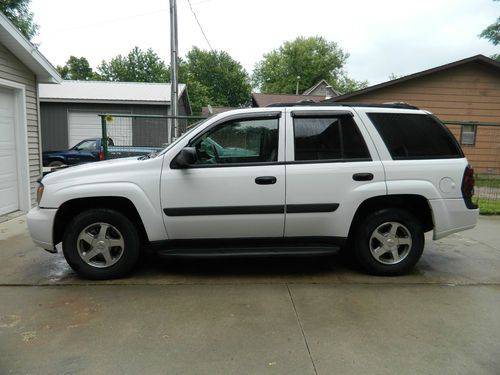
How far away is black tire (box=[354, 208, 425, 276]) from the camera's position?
4504 mm

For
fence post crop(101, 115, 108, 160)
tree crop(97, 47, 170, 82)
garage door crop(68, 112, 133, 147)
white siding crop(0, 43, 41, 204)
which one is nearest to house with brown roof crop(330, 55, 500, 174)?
fence post crop(101, 115, 108, 160)

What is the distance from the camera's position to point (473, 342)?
316 cm

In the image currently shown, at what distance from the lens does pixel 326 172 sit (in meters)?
4.30

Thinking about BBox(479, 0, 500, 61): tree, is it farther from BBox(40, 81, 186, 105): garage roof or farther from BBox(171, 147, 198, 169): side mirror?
BBox(171, 147, 198, 169): side mirror

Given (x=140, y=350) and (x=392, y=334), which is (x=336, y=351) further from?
(x=140, y=350)

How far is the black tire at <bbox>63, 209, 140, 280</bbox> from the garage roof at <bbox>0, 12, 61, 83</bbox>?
4.54 metres

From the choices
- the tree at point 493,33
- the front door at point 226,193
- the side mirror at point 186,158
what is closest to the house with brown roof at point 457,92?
the front door at point 226,193

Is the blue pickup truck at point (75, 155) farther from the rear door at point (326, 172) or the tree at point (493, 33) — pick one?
the tree at point (493, 33)

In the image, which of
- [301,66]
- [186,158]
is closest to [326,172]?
[186,158]

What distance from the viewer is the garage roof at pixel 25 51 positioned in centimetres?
697

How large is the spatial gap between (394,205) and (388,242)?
1.39ft

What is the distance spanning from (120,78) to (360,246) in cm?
6914

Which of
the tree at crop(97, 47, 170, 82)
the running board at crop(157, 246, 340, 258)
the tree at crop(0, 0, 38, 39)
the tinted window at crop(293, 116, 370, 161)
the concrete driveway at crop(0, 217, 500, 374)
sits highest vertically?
the tree at crop(97, 47, 170, 82)

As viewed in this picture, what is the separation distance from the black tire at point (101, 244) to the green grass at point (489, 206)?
741cm
